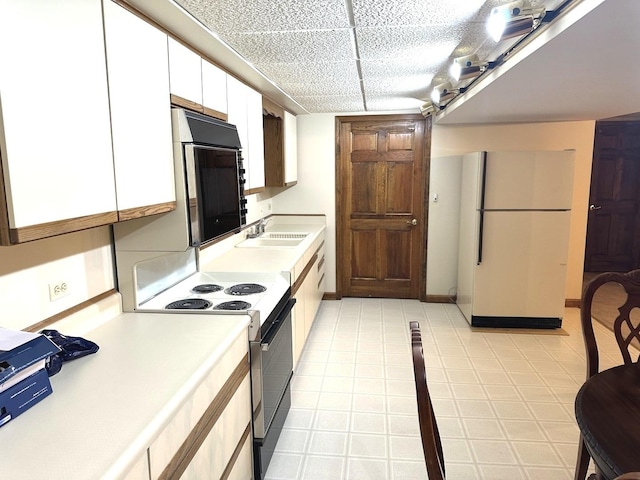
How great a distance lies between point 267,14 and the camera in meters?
1.78

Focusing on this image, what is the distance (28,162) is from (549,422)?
2.94m

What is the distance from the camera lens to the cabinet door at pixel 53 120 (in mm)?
1062

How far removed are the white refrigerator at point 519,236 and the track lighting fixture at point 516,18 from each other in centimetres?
248

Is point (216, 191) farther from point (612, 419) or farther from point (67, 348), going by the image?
point (612, 419)

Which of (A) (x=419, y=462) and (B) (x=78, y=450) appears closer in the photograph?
(B) (x=78, y=450)

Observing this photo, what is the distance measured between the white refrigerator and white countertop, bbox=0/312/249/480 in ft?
9.68

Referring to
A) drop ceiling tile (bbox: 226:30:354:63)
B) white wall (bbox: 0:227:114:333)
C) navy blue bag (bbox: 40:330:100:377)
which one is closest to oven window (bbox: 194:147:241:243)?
white wall (bbox: 0:227:114:333)

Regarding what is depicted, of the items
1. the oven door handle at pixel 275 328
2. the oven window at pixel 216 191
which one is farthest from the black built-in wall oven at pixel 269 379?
the oven window at pixel 216 191

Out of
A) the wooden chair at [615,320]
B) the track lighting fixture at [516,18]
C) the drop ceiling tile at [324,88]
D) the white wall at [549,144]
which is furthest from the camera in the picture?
the white wall at [549,144]

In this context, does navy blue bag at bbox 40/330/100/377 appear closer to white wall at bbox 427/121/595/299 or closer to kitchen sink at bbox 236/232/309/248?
kitchen sink at bbox 236/232/309/248

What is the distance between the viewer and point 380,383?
3.16m

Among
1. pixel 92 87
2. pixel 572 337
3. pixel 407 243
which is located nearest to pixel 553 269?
pixel 572 337

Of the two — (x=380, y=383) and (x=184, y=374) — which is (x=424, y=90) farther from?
(x=184, y=374)

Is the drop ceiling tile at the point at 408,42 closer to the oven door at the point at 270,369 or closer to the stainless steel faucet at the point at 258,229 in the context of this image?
the oven door at the point at 270,369
